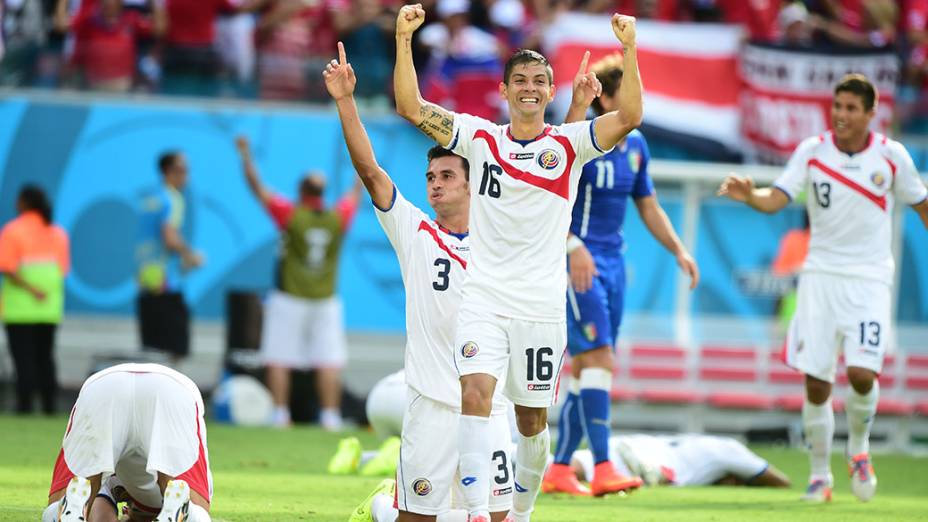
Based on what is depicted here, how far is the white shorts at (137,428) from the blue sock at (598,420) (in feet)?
11.8

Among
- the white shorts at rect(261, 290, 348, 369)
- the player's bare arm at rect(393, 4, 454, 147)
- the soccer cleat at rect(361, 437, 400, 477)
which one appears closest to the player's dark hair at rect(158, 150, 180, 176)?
the white shorts at rect(261, 290, 348, 369)

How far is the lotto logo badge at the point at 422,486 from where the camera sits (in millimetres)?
7000

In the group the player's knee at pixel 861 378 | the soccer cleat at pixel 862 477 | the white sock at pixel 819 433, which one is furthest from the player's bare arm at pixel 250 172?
the soccer cleat at pixel 862 477

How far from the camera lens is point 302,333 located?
16125 millimetres

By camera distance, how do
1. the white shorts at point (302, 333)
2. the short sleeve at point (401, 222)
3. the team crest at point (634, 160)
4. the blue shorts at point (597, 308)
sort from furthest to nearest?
the white shorts at point (302, 333) < the team crest at point (634, 160) < the blue shorts at point (597, 308) < the short sleeve at point (401, 222)

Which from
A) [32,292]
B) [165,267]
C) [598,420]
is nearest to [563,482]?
[598,420]

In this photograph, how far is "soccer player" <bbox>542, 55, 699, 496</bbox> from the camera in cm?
968

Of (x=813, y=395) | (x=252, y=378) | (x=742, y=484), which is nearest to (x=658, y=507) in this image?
(x=813, y=395)

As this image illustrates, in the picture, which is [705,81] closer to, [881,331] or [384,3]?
[384,3]

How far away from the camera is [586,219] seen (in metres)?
9.77

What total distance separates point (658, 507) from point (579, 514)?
82cm

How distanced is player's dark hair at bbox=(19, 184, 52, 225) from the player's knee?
8.91 m

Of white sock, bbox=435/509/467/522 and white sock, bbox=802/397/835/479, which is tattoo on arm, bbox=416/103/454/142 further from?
white sock, bbox=802/397/835/479

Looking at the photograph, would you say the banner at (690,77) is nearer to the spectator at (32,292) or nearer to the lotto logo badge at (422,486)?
the spectator at (32,292)
